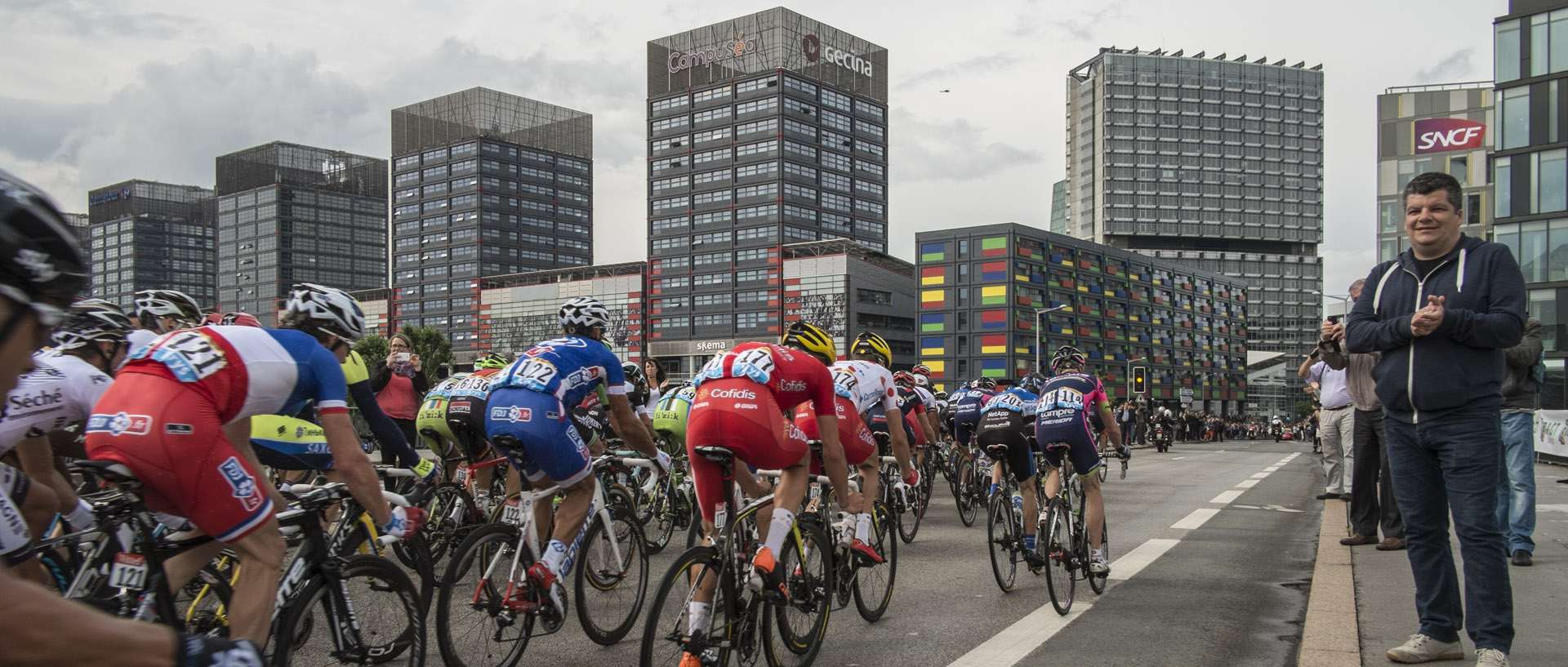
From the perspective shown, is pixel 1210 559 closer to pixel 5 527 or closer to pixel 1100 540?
pixel 1100 540

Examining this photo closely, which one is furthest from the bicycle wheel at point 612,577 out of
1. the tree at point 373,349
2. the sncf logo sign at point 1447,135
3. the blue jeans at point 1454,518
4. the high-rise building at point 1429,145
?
the tree at point 373,349

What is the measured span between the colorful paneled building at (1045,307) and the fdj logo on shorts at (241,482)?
10601 centimetres

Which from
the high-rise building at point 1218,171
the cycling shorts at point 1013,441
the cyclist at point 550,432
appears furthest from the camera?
the high-rise building at point 1218,171

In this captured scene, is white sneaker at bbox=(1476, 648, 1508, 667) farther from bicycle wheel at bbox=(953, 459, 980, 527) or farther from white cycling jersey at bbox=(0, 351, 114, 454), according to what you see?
bicycle wheel at bbox=(953, 459, 980, 527)

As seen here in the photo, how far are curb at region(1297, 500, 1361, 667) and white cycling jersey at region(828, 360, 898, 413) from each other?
9.50ft

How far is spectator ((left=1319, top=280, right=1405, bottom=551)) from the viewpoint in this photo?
8672 millimetres

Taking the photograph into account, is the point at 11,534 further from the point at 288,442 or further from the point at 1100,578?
the point at 1100,578

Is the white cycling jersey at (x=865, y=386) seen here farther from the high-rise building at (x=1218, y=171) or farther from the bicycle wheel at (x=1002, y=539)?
the high-rise building at (x=1218, y=171)

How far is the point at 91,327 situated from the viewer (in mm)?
5754

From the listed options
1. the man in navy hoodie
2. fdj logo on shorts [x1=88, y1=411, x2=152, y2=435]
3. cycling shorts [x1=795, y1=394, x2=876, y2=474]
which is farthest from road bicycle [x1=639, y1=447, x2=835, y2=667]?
the man in navy hoodie

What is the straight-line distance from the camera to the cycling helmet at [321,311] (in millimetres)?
4227

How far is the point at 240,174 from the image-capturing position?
19750cm

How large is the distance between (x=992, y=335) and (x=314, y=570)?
108 meters

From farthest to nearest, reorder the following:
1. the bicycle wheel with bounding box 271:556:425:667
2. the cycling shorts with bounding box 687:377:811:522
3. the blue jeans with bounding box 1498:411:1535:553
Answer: the blue jeans with bounding box 1498:411:1535:553 → the cycling shorts with bounding box 687:377:811:522 → the bicycle wheel with bounding box 271:556:425:667
